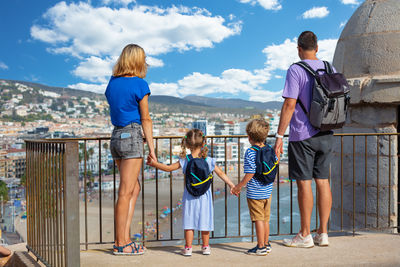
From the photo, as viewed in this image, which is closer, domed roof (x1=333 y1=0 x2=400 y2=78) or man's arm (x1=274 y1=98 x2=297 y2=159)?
man's arm (x1=274 y1=98 x2=297 y2=159)

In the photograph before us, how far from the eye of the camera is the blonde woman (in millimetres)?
3088

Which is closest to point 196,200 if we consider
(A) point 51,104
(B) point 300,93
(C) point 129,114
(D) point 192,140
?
(D) point 192,140

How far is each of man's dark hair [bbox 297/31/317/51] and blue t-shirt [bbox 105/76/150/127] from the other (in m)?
1.45

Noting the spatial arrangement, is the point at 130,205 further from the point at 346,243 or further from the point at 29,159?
the point at 346,243

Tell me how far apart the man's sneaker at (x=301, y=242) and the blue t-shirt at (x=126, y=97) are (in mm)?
1896

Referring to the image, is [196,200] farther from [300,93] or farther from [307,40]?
[307,40]

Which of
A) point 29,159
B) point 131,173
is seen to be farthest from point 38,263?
point 131,173

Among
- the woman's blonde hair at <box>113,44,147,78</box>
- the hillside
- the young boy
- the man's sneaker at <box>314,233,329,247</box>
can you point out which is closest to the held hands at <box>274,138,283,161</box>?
the young boy

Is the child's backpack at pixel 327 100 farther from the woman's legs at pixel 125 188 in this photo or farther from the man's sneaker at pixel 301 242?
the woman's legs at pixel 125 188

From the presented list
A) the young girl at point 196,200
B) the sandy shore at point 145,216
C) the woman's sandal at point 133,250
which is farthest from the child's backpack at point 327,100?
the sandy shore at point 145,216

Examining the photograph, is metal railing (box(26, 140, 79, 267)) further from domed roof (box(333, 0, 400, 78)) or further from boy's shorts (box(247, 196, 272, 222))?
domed roof (box(333, 0, 400, 78))

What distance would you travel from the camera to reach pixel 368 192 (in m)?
5.55

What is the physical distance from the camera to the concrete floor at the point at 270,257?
3.24 meters

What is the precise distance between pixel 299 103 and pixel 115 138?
1636mm
